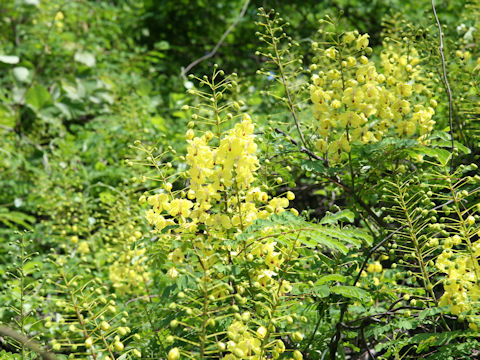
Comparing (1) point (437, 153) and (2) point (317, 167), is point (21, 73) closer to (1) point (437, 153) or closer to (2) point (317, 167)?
(2) point (317, 167)

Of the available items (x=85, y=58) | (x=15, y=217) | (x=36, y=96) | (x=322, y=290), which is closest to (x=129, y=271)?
(x=322, y=290)

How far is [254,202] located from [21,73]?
4.27 metres

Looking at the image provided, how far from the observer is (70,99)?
515 cm

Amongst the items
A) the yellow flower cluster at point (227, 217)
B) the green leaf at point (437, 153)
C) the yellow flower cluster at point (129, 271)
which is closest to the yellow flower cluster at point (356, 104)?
the green leaf at point (437, 153)

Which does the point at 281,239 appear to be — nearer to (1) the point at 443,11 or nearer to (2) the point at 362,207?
(2) the point at 362,207

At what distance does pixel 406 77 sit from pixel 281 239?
3.74ft

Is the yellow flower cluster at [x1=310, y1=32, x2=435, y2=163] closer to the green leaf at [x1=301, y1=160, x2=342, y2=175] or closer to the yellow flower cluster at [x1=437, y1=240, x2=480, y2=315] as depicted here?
the green leaf at [x1=301, y1=160, x2=342, y2=175]

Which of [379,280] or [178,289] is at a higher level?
[178,289]

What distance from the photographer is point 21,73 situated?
5301 mm

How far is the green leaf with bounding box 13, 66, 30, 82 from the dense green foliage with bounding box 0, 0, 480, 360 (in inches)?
0.9

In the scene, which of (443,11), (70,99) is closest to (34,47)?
(70,99)

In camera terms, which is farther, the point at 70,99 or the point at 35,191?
the point at 70,99

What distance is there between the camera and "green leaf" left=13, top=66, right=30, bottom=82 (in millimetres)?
5275

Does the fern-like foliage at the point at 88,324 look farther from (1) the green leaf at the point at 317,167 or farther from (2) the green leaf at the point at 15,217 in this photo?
(2) the green leaf at the point at 15,217
